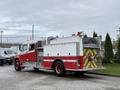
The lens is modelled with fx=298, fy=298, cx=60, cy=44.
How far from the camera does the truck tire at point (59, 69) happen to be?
61.6ft

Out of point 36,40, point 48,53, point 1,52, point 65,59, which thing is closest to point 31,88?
point 65,59

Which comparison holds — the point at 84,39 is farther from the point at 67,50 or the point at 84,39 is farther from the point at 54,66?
the point at 54,66

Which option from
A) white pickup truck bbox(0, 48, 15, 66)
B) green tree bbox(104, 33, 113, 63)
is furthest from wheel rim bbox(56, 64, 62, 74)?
white pickup truck bbox(0, 48, 15, 66)

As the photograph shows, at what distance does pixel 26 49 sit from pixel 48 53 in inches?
143

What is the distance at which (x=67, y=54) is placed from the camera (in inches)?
730

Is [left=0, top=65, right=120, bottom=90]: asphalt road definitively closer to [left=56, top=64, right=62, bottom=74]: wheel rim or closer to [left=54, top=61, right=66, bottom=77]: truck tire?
[left=54, top=61, right=66, bottom=77]: truck tire

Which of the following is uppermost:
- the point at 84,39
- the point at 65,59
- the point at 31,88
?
the point at 84,39

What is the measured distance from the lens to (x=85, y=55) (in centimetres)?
1806

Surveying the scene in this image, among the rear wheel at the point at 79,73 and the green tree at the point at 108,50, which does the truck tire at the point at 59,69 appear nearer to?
the rear wheel at the point at 79,73

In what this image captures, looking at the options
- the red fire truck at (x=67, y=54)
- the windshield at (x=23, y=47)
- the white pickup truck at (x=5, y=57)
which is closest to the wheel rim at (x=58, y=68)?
the red fire truck at (x=67, y=54)

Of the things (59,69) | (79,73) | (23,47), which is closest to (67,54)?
(59,69)

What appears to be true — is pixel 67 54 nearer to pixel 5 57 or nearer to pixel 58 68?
pixel 58 68

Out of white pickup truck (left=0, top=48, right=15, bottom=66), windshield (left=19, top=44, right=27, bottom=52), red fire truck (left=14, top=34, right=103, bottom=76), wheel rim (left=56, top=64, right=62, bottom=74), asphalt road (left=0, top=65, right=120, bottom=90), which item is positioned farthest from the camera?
white pickup truck (left=0, top=48, right=15, bottom=66)

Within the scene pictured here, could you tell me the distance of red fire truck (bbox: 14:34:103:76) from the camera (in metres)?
17.9
